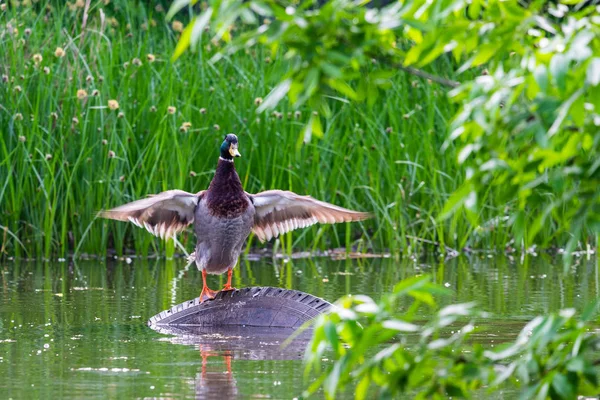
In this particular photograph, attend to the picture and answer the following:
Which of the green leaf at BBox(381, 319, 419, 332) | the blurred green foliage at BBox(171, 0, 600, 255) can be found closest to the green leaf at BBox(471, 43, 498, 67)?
the blurred green foliage at BBox(171, 0, 600, 255)

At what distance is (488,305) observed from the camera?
6.91 metres

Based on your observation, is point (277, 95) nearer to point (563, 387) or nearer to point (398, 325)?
point (398, 325)

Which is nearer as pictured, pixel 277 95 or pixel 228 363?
pixel 277 95

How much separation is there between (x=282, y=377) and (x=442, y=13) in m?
2.53

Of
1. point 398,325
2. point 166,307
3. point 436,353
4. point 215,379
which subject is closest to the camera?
point 398,325

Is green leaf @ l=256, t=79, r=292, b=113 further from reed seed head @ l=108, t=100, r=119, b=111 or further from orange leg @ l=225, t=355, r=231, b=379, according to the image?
reed seed head @ l=108, t=100, r=119, b=111

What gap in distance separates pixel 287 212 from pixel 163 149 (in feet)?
7.67

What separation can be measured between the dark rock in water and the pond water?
22cm

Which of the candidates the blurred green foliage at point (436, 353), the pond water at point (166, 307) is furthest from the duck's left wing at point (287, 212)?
the blurred green foliage at point (436, 353)

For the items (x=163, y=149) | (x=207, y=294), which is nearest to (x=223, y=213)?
(x=207, y=294)

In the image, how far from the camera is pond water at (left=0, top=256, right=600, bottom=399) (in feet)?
15.2

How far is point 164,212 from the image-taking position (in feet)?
23.8

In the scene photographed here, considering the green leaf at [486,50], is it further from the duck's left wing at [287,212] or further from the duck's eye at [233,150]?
the duck's eye at [233,150]

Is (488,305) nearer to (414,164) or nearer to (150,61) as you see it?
(414,164)
